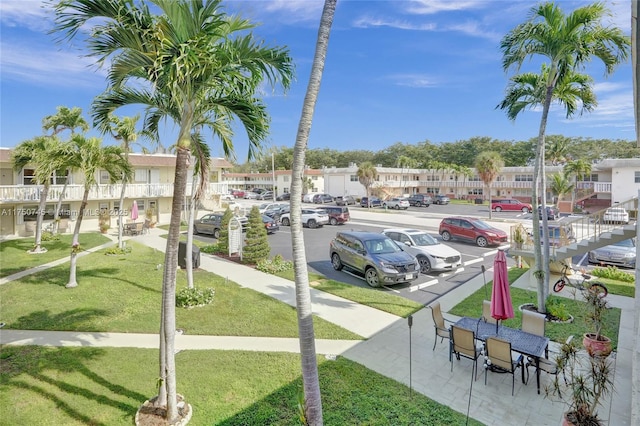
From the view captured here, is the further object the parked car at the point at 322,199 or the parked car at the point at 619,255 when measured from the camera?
the parked car at the point at 322,199

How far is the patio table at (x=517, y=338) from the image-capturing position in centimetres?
632

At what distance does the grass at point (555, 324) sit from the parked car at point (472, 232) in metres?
8.09

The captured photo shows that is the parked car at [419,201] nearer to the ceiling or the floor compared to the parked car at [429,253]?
nearer to the ceiling

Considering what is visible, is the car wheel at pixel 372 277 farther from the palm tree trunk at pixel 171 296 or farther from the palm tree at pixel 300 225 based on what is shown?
the palm tree at pixel 300 225

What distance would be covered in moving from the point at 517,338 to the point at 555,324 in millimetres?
3220

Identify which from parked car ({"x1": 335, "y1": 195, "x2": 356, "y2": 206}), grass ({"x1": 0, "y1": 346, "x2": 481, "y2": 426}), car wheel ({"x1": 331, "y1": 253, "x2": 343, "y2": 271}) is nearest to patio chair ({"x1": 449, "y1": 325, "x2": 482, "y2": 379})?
grass ({"x1": 0, "y1": 346, "x2": 481, "y2": 426})

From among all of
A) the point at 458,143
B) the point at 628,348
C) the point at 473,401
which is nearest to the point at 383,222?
the point at 628,348

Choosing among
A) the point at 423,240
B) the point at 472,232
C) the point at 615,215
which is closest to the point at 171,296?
the point at 423,240

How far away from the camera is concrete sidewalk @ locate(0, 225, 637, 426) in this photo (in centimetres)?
576

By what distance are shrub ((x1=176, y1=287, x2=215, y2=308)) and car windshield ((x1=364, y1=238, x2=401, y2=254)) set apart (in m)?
5.98

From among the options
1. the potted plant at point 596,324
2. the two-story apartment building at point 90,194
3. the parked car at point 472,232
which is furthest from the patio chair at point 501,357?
the two-story apartment building at point 90,194

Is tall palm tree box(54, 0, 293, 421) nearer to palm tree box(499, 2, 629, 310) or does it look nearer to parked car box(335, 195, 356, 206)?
palm tree box(499, 2, 629, 310)

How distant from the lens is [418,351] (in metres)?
7.80

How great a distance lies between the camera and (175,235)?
545 cm
